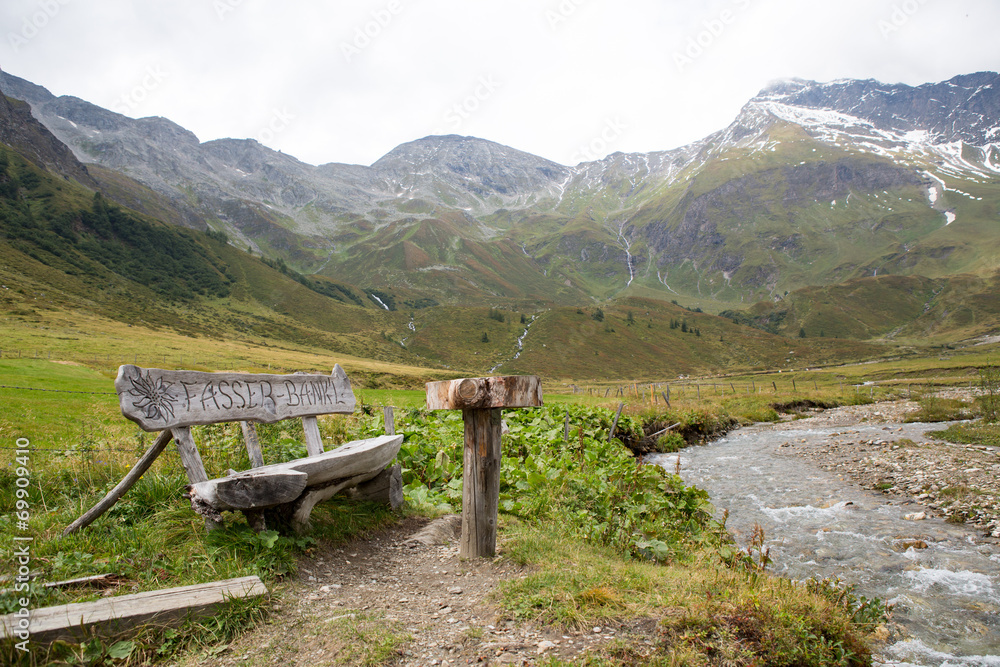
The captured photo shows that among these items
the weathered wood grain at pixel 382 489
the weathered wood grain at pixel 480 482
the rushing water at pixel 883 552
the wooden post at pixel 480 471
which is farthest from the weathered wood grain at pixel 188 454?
the rushing water at pixel 883 552

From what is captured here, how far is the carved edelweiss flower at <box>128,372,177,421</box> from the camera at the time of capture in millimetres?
4480

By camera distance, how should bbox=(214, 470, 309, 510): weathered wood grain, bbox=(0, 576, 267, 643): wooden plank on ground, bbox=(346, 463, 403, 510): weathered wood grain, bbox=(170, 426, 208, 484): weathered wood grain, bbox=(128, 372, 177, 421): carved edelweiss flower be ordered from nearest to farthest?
1. bbox=(0, 576, 267, 643): wooden plank on ground
2. bbox=(214, 470, 309, 510): weathered wood grain
3. bbox=(128, 372, 177, 421): carved edelweiss flower
4. bbox=(170, 426, 208, 484): weathered wood grain
5. bbox=(346, 463, 403, 510): weathered wood grain

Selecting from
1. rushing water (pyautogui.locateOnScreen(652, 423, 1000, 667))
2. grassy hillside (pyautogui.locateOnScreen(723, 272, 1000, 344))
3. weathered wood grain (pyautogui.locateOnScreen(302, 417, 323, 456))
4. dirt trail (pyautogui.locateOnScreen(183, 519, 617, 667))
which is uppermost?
grassy hillside (pyautogui.locateOnScreen(723, 272, 1000, 344))

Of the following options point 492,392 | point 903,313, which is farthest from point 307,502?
point 903,313

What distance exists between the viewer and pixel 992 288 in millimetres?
174375

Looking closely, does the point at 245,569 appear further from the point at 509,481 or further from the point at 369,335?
the point at 369,335

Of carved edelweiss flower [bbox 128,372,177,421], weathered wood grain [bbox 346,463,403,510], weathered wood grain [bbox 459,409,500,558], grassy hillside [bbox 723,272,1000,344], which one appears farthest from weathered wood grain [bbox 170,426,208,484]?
grassy hillside [bbox 723,272,1000,344]

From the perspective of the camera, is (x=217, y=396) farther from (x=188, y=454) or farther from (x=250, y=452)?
(x=250, y=452)

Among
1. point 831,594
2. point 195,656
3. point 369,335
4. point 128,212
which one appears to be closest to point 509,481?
point 831,594

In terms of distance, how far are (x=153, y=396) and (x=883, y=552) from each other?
37.7ft

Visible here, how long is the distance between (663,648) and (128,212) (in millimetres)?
215294

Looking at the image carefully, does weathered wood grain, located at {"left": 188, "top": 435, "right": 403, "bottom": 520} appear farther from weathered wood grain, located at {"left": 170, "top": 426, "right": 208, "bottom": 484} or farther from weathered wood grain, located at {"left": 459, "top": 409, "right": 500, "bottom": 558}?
weathered wood grain, located at {"left": 459, "top": 409, "right": 500, "bottom": 558}

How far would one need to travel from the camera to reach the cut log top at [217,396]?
4.49m

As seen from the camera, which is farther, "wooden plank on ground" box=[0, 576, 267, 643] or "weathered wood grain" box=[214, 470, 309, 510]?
"weathered wood grain" box=[214, 470, 309, 510]
